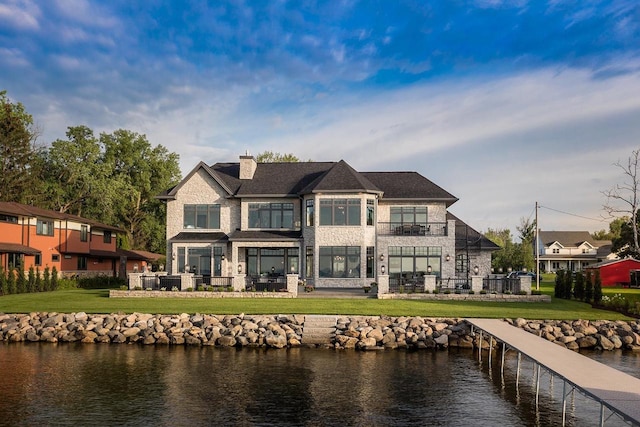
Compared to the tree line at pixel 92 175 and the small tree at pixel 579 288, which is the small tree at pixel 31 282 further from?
Result: the small tree at pixel 579 288

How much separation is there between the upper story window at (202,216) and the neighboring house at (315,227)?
0.07 metres

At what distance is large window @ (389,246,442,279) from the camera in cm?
3603

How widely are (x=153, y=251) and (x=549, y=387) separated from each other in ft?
200

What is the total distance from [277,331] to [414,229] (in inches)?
687

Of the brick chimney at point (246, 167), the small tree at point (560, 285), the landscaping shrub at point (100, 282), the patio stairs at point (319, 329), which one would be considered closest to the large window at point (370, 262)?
the brick chimney at point (246, 167)

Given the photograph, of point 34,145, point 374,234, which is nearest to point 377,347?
point 374,234

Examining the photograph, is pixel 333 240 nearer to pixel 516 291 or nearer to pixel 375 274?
pixel 375 274

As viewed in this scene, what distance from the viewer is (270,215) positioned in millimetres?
37656

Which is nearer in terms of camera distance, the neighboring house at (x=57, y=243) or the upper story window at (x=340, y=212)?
the upper story window at (x=340, y=212)

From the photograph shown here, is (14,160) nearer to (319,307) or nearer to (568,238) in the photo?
(319,307)

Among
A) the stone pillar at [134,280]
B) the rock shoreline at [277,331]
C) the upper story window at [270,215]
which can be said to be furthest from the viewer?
the upper story window at [270,215]

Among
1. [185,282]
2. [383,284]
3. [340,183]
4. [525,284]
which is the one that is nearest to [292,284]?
[383,284]

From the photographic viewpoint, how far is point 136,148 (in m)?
66.6

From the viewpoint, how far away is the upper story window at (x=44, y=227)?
134 ft
